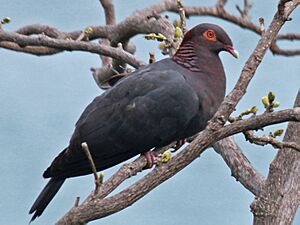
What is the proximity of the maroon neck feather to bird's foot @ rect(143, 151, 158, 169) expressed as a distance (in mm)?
529

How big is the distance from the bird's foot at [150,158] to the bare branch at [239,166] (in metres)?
0.69

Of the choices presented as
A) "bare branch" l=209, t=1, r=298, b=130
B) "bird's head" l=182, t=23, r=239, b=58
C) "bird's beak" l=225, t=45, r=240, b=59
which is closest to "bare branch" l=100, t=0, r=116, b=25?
"bird's head" l=182, t=23, r=239, b=58

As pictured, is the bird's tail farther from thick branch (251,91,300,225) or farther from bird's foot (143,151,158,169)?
thick branch (251,91,300,225)

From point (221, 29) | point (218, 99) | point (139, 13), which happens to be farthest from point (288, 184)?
point (139, 13)

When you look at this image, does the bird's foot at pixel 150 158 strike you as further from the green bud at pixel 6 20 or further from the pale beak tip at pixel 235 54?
the green bud at pixel 6 20

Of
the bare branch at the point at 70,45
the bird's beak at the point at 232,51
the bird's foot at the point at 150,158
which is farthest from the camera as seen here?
the bare branch at the point at 70,45

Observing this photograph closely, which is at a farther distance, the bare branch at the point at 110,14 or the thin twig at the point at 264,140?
the bare branch at the point at 110,14

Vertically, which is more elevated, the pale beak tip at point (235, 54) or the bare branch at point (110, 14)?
the bare branch at point (110, 14)

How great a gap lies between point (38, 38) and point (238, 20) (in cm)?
124

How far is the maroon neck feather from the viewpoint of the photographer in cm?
405

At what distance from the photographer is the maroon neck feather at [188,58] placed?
4047mm

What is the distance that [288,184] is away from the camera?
411 centimetres

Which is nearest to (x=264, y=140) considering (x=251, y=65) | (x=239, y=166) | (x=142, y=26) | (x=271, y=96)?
(x=271, y=96)

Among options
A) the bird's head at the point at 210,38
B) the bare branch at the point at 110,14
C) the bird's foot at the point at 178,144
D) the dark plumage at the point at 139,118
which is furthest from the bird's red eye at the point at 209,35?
the bare branch at the point at 110,14
